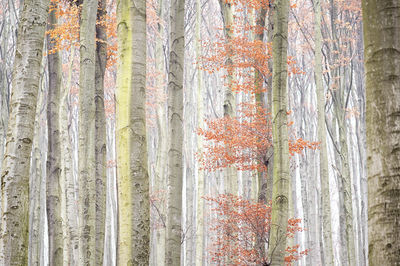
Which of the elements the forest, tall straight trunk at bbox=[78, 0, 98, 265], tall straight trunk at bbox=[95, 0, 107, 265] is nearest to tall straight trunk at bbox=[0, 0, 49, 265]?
the forest

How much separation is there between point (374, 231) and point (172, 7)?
25.3 ft

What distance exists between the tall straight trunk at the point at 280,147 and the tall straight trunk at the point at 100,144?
337 cm

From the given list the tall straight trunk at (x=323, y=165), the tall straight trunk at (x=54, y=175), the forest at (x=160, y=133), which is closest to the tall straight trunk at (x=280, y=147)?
the forest at (x=160, y=133)

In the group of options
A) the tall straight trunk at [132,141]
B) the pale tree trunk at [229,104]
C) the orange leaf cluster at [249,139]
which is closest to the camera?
the tall straight trunk at [132,141]

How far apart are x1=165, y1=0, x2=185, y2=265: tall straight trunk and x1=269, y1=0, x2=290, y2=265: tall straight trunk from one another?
1.74m

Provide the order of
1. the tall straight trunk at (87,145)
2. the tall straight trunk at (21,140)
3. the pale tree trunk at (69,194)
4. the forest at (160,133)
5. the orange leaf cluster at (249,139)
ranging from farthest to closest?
1. the orange leaf cluster at (249,139)
2. the pale tree trunk at (69,194)
3. the tall straight trunk at (87,145)
4. the tall straight trunk at (21,140)
5. the forest at (160,133)

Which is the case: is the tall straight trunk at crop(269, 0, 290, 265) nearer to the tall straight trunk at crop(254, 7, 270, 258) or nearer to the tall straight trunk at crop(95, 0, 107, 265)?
the tall straight trunk at crop(95, 0, 107, 265)

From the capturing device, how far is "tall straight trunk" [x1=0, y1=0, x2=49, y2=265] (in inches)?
196

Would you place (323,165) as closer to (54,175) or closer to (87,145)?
(87,145)

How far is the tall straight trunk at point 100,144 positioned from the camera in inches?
368

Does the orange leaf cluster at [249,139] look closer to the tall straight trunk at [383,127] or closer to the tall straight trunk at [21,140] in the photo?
the tall straight trunk at [21,140]

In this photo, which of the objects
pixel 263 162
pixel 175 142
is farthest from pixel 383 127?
pixel 263 162

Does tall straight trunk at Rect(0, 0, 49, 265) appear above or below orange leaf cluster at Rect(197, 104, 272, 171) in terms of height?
below

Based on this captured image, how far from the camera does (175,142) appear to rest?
29.2 feet
